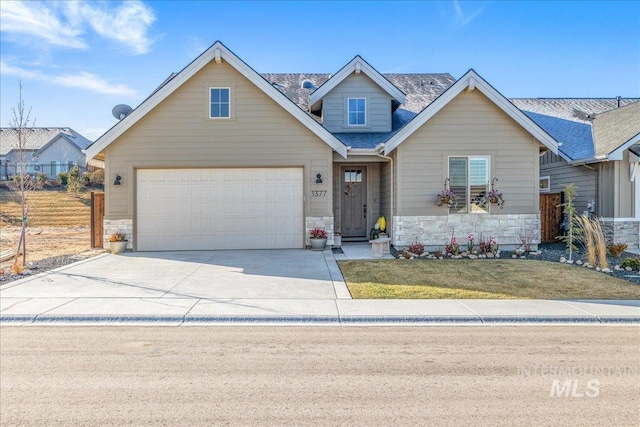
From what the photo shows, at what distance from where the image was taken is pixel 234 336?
18.3 feet

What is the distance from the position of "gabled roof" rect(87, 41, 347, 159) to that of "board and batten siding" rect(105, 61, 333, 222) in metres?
0.23

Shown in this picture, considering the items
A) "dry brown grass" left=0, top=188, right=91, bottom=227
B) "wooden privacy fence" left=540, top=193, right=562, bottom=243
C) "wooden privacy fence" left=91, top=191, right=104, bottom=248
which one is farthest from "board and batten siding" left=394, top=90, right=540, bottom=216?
"dry brown grass" left=0, top=188, right=91, bottom=227

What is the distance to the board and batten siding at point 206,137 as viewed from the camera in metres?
13.1

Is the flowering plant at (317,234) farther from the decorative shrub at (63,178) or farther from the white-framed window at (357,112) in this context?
the decorative shrub at (63,178)

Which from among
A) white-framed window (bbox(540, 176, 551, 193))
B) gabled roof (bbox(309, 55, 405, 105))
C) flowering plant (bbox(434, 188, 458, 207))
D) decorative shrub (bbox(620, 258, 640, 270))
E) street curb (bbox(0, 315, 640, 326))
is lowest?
street curb (bbox(0, 315, 640, 326))

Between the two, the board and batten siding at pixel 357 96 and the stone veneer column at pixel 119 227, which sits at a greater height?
the board and batten siding at pixel 357 96

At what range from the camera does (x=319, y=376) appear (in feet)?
14.1

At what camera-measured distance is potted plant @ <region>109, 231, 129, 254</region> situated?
12.9 metres

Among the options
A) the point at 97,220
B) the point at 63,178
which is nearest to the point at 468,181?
the point at 97,220

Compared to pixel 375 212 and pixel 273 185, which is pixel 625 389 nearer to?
pixel 273 185

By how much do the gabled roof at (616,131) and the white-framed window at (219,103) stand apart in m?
12.0

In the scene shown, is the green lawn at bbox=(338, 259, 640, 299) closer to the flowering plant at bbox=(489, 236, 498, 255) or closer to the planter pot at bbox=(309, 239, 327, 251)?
the flowering plant at bbox=(489, 236, 498, 255)

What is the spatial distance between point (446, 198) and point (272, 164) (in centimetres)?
550

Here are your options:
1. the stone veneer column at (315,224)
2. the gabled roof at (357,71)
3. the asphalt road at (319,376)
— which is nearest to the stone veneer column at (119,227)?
the stone veneer column at (315,224)
